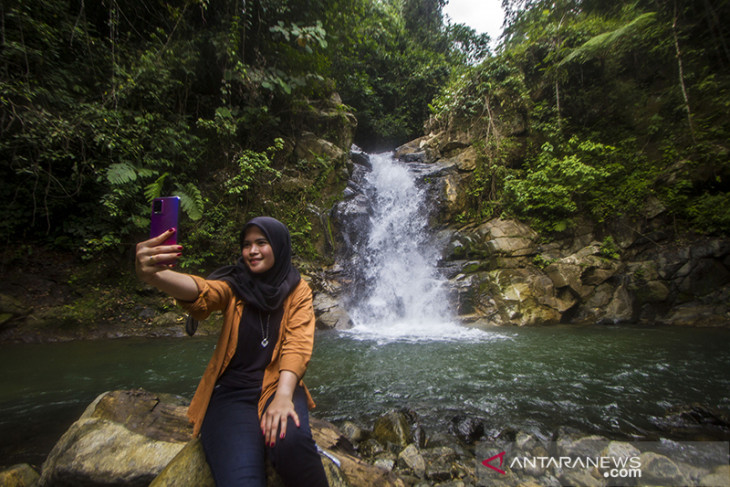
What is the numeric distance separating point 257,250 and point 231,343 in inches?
21.6

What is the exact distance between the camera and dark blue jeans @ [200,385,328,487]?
126cm

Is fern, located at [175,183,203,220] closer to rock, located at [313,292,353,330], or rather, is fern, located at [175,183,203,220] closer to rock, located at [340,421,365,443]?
rock, located at [313,292,353,330]

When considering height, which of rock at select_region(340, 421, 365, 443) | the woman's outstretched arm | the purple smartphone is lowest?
rock at select_region(340, 421, 365, 443)

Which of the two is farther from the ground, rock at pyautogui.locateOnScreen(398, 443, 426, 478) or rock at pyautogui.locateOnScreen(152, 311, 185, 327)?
rock at pyautogui.locateOnScreen(152, 311, 185, 327)

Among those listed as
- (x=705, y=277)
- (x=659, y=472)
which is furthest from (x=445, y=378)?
(x=705, y=277)

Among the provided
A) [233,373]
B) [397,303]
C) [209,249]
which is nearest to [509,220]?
[397,303]

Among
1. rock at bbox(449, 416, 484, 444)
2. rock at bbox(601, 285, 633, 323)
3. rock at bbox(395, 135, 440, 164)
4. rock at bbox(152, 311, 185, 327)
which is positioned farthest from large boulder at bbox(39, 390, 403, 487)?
rock at bbox(395, 135, 440, 164)

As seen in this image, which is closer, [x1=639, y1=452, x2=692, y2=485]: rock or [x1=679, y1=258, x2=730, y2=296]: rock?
[x1=639, y1=452, x2=692, y2=485]: rock

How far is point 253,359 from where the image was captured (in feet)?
5.59

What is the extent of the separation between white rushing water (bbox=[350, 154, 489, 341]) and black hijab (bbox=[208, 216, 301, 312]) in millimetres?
5525

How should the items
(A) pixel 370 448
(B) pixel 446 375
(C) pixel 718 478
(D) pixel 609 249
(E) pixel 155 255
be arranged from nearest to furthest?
(E) pixel 155 255
(C) pixel 718 478
(A) pixel 370 448
(B) pixel 446 375
(D) pixel 609 249

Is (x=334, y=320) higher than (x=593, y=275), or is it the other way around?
(x=593, y=275)

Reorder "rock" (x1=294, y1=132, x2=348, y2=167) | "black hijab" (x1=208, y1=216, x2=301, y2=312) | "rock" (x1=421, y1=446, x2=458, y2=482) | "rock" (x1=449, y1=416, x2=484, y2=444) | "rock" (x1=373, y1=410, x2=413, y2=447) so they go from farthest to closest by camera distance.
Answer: "rock" (x1=294, y1=132, x2=348, y2=167) → "rock" (x1=449, y1=416, x2=484, y2=444) → "rock" (x1=373, y1=410, x2=413, y2=447) → "rock" (x1=421, y1=446, x2=458, y2=482) → "black hijab" (x1=208, y1=216, x2=301, y2=312)

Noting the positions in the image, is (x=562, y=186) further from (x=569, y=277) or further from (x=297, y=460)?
(x=297, y=460)
